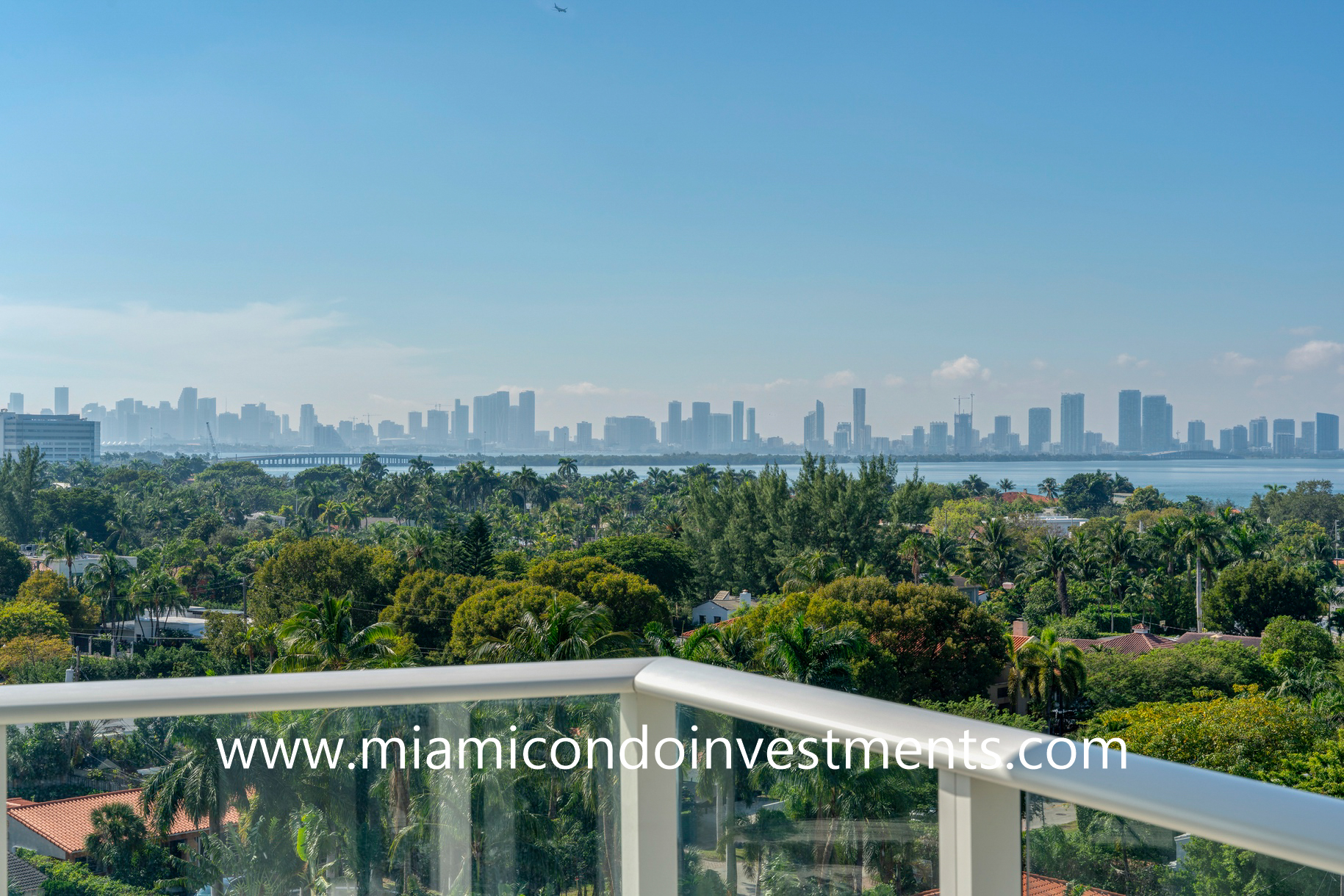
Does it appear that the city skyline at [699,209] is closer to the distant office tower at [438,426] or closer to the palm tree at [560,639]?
the distant office tower at [438,426]

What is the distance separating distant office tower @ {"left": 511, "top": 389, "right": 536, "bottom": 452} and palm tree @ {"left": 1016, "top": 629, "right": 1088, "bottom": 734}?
51.3 m

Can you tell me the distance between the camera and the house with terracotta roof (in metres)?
0.99

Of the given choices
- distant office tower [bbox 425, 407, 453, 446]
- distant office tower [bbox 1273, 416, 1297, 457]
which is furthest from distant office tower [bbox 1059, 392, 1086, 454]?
distant office tower [bbox 425, 407, 453, 446]

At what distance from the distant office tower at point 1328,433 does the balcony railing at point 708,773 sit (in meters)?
55.7

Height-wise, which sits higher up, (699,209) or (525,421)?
(699,209)

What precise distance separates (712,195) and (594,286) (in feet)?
32.6

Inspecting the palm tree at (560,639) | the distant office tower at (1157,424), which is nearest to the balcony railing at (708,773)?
the palm tree at (560,639)

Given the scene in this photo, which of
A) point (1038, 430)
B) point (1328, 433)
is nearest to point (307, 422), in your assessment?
point (1038, 430)

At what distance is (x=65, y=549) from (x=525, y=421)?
134ft

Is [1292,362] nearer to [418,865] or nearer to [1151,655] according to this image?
[1151,655]

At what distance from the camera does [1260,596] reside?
26.2 meters

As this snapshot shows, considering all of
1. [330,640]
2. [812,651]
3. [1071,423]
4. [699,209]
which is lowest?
[812,651]

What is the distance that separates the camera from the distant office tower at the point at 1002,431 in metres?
59.1

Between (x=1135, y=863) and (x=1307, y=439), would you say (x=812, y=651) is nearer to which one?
(x=1135, y=863)
